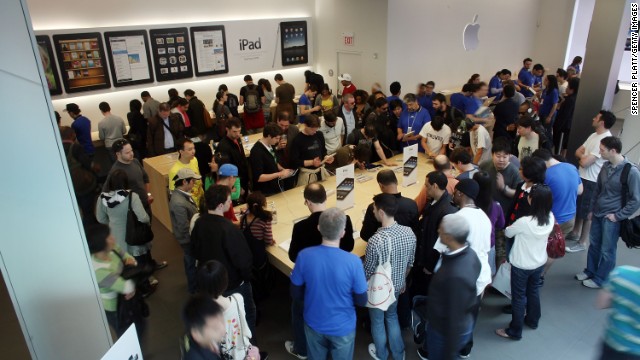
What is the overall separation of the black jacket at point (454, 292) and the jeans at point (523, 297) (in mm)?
976

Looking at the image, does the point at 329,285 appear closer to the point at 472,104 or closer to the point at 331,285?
the point at 331,285

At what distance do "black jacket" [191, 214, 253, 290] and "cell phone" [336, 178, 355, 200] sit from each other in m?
1.37

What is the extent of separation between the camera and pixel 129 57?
8.19 m

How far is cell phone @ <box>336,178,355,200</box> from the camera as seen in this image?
4.27 meters

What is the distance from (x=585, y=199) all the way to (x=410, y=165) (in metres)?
2.12

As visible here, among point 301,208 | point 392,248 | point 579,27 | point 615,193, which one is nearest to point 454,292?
point 392,248

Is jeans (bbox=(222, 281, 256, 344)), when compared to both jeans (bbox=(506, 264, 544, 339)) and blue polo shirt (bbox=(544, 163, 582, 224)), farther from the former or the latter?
blue polo shirt (bbox=(544, 163, 582, 224))

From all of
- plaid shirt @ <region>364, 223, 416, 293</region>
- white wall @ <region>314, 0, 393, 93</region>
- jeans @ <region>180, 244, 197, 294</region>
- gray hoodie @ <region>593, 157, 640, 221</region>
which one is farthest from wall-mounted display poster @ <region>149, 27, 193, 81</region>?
gray hoodie @ <region>593, 157, 640, 221</region>

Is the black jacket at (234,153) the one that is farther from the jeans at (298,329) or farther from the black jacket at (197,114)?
the black jacket at (197,114)

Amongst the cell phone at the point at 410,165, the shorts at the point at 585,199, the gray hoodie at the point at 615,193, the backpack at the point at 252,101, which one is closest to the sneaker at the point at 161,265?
the cell phone at the point at 410,165

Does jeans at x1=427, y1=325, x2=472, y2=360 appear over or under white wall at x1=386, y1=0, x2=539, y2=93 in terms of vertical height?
under

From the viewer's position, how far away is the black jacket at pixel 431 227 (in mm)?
3404

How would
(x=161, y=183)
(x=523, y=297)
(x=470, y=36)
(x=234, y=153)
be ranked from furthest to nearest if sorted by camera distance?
(x=470, y=36) < (x=161, y=183) < (x=234, y=153) < (x=523, y=297)

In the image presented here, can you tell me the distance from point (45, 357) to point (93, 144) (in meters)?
6.22
